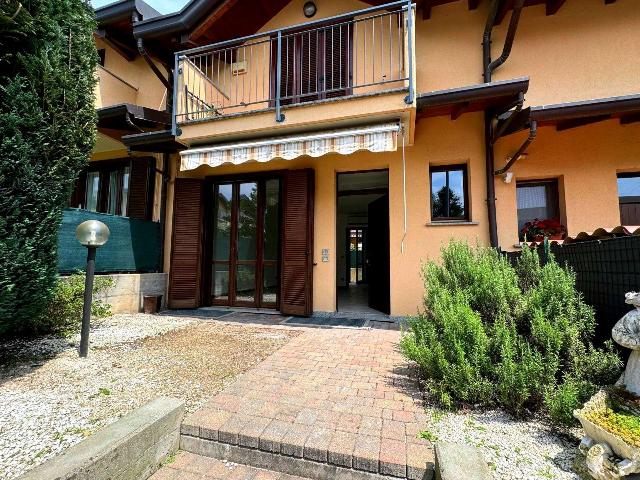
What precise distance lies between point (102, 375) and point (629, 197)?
10.2 metres

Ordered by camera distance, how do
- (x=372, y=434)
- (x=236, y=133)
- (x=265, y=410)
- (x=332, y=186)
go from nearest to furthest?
(x=372, y=434) < (x=265, y=410) < (x=236, y=133) < (x=332, y=186)

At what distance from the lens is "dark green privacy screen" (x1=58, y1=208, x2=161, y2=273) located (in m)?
6.43

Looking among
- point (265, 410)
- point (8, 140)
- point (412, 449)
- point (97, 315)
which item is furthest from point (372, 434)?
point (97, 315)

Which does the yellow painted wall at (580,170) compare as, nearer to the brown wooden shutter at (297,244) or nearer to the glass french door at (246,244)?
the brown wooden shutter at (297,244)

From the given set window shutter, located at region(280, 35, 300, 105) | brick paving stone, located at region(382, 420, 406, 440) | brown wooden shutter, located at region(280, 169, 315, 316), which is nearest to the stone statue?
brick paving stone, located at region(382, 420, 406, 440)

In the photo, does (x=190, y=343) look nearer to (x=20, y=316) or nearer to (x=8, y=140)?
(x=20, y=316)

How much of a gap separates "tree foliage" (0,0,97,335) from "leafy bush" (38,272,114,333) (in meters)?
1.88

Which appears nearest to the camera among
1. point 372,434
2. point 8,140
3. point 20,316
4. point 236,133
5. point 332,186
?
point 372,434

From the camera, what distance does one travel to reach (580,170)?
6605 mm

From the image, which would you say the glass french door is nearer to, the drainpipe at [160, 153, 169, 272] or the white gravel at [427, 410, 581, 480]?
the drainpipe at [160, 153, 169, 272]

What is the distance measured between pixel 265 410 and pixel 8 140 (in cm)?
393

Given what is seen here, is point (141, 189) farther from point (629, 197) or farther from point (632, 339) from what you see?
point (629, 197)

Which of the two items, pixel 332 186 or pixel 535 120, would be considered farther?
pixel 332 186

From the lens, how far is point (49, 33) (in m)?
3.77
